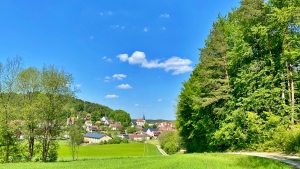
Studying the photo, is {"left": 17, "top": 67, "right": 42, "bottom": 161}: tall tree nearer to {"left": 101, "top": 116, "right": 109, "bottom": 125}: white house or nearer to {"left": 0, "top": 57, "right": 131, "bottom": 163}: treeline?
{"left": 0, "top": 57, "right": 131, "bottom": 163}: treeline

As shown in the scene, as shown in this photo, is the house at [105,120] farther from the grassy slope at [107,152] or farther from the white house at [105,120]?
the grassy slope at [107,152]

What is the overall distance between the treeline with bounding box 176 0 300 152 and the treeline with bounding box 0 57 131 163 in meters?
17.0

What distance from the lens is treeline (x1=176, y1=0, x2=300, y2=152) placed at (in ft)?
68.4

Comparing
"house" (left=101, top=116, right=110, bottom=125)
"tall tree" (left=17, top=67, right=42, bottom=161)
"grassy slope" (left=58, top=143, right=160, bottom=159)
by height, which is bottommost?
"grassy slope" (left=58, top=143, right=160, bottom=159)

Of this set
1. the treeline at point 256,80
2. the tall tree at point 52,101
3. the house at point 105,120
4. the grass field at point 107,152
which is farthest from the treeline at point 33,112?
the house at point 105,120

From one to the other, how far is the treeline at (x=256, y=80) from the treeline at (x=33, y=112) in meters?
17.0

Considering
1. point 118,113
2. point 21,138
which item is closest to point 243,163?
point 21,138

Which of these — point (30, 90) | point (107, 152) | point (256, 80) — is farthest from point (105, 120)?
point (256, 80)

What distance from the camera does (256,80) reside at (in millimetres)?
24406

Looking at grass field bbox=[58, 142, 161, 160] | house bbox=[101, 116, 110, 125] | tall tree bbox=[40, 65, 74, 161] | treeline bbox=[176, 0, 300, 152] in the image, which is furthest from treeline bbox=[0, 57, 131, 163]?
house bbox=[101, 116, 110, 125]

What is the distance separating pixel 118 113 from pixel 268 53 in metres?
181

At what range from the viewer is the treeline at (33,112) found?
2584 cm

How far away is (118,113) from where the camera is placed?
650 feet

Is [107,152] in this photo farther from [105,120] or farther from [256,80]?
[105,120]
